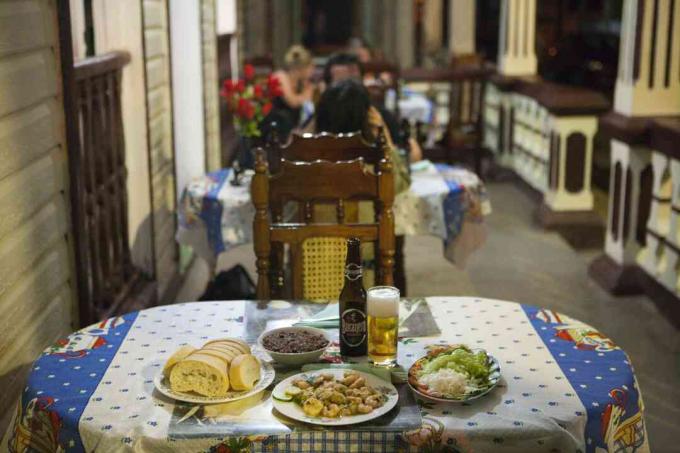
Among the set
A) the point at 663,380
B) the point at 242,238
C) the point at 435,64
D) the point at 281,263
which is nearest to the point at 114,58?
the point at 242,238

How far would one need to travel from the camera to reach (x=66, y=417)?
1713 millimetres

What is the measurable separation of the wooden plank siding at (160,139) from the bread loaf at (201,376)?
2934 millimetres

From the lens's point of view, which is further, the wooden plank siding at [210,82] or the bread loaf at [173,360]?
the wooden plank siding at [210,82]

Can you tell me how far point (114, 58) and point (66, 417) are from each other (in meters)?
2.60

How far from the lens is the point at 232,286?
12.6ft

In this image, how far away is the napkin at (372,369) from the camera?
6.09 ft

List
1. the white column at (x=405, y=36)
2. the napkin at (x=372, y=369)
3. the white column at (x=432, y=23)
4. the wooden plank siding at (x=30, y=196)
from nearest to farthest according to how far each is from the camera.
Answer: the napkin at (x=372, y=369) → the wooden plank siding at (x=30, y=196) → the white column at (x=432, y=23) → the white column at (x=405, y=36)

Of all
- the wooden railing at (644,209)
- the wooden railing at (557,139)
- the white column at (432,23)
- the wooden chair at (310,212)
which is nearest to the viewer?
the wooden chair at (310,212)

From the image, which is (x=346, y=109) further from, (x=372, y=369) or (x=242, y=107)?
(x=372, y=369)

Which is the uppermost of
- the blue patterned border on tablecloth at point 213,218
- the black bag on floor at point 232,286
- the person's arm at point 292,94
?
the person's arm at point 292,94

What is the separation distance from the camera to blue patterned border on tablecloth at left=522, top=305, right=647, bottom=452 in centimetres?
175

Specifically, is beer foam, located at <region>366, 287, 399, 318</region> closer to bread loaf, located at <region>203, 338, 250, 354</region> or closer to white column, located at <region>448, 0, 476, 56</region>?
bread loaf, located at <region>203, 338, 250, 354</region>

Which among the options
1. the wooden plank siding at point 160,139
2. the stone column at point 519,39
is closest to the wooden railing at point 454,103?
the stone column at point 519,39

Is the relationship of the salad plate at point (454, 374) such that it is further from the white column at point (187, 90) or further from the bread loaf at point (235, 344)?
the white column at point (187, 90)
